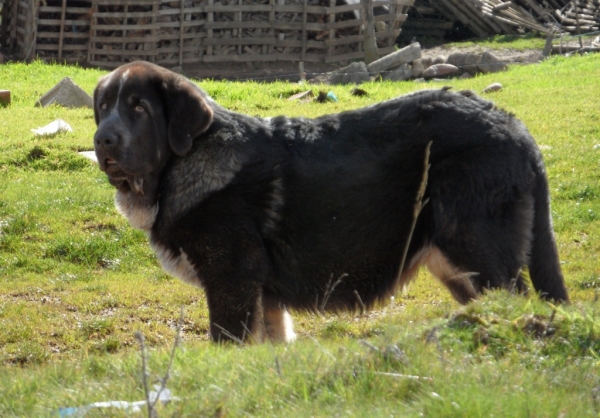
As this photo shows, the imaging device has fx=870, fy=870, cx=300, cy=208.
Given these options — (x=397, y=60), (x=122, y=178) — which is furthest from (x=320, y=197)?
(x=397, y=60)

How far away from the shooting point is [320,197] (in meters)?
5.88

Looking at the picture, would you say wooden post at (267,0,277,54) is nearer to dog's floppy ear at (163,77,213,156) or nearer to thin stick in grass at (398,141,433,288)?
dog's floppy ear at (163,77,213,156)

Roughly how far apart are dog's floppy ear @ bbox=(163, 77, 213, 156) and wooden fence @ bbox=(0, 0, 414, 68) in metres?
22.7

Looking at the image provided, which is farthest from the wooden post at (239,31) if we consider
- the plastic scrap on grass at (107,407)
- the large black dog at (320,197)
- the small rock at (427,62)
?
the plastic scrap on grass at (107,407)

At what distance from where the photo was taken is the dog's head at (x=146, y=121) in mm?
5820

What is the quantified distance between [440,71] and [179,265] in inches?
730

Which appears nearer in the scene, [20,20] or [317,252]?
[317,252]

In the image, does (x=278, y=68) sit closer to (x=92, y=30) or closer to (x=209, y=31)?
(x=209, y=31)

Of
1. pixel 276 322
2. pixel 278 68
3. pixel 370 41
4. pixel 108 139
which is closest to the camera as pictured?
pixel 108 139

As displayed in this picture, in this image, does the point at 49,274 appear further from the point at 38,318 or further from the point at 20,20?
the point at 20,20

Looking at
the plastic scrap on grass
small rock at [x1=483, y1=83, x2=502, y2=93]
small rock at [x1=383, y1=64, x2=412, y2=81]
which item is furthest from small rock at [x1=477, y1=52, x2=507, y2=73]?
the plastic scrap on grass

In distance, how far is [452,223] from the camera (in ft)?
18.6

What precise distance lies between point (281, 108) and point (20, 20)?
15521 mm

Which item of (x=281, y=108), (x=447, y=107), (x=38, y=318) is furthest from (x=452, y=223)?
(x=281, y=108)
